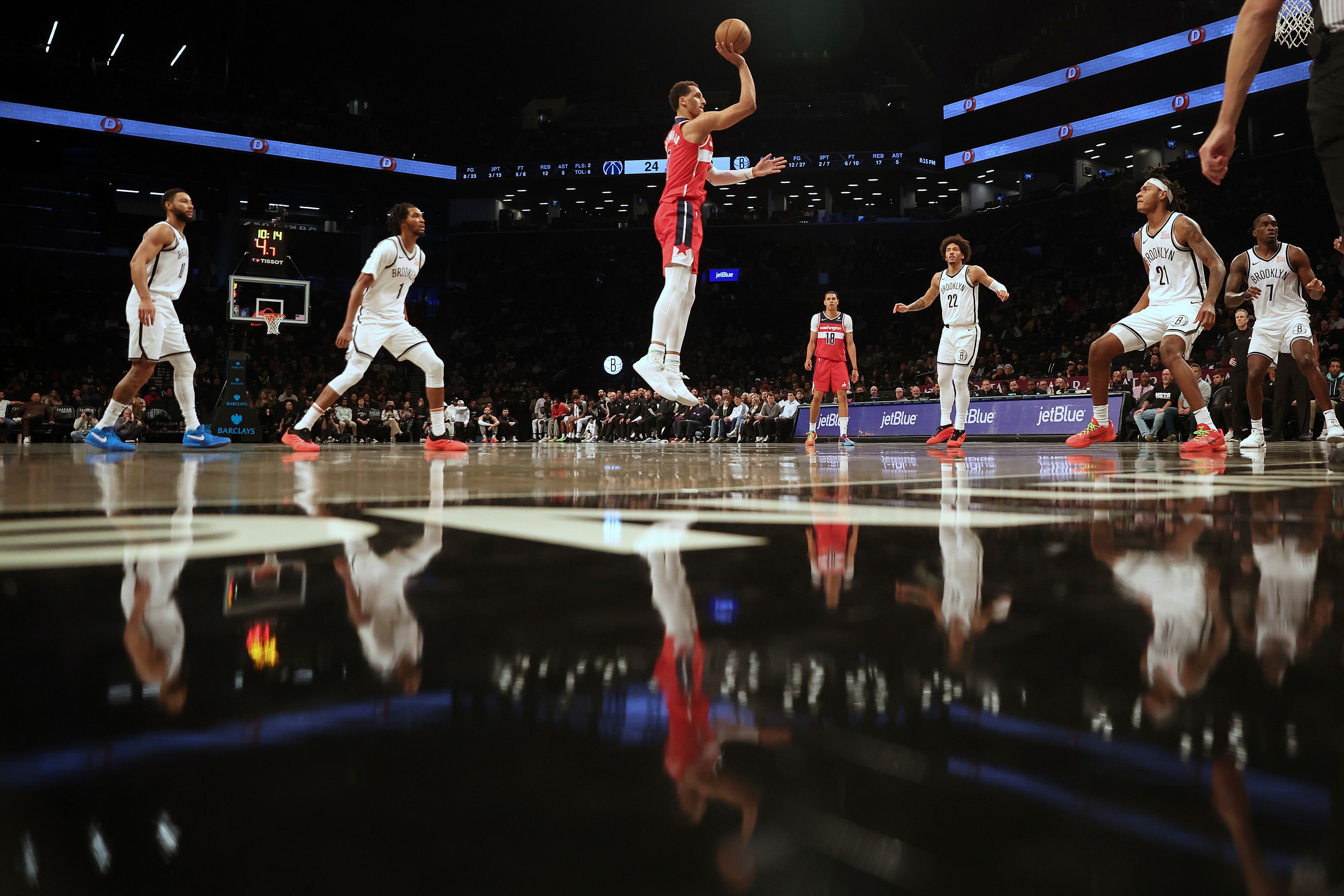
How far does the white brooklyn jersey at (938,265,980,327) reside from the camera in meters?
8.18

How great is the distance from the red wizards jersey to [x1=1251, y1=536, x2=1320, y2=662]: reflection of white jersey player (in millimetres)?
4259

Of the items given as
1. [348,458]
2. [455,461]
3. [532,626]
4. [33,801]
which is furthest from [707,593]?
[348,458]

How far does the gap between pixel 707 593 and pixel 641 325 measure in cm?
2814

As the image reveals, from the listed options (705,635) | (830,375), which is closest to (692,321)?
(830,375)

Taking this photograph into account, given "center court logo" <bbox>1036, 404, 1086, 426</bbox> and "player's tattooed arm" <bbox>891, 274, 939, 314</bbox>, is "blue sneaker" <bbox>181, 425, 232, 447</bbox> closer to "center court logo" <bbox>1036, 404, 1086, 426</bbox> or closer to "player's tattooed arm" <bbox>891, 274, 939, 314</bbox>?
"player's tattooed arm" <bbox>891, 274, 939, 314</bbox>

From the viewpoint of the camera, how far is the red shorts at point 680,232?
5102 millimetres

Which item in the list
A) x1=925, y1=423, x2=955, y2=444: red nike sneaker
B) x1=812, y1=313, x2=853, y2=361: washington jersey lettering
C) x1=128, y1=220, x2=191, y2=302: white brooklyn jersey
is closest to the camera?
x1=128, y1=220, x2=191, y2=302: white brooklyn jersey

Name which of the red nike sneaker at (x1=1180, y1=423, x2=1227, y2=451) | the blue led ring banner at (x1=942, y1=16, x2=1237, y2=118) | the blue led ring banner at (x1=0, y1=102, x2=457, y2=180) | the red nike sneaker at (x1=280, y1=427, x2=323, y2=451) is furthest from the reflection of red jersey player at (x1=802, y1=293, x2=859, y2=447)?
the blue led ring banner at (x1=0, y1=102, x2=457, y2=180)

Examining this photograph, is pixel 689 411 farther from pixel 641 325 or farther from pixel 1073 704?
pixel 1073 704

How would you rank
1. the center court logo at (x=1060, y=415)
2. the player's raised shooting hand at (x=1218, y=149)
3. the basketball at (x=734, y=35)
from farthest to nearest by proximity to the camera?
the center court logo at (x=1060, y=415)
the basketball at (x=734, y=35)
the player's raised shooting hand at (x=1218, y=149)

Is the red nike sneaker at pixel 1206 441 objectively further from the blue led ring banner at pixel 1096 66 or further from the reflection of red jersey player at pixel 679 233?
the blue led ring banner at pixel 1096 66

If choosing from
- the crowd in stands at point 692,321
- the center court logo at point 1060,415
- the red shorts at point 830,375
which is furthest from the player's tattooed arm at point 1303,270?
the crowd in stands at point 692,321

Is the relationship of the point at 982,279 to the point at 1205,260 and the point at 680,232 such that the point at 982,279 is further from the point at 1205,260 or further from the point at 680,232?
the point at 680,232

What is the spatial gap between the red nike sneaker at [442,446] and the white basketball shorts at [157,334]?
1.77m
